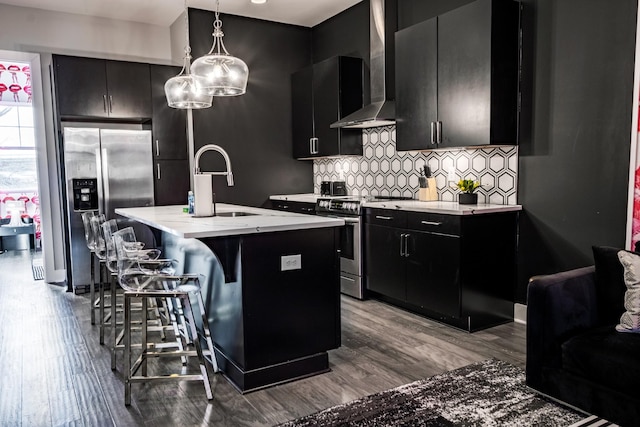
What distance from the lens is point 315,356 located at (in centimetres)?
291

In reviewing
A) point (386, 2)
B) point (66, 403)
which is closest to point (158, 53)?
point (386, 2)

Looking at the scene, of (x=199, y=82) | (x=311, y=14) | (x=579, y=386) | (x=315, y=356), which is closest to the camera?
(x=579, y=386)

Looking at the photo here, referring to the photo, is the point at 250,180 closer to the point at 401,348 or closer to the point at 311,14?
the point at 311,14

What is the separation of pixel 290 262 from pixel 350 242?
1908mm

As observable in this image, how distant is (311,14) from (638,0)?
3.54 metres

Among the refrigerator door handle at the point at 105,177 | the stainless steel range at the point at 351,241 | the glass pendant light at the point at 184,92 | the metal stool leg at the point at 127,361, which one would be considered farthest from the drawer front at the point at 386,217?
the refrigerator door handle at the point at 105,177

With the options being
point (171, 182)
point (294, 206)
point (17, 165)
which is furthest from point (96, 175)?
point (17, 165)

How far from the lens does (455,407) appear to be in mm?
2443

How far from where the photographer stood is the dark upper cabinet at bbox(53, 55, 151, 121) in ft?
16.3

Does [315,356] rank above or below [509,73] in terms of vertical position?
below

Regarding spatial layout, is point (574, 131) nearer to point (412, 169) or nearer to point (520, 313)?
point (520, 313)

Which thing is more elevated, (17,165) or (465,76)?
(465,76)

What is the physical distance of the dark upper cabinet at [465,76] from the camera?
11.8 feet

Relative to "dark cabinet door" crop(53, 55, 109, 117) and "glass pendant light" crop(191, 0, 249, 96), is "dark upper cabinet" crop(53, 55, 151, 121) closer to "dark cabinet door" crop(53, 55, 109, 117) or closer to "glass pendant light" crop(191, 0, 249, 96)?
"dark cabinet door" crop(53, 55, 109, 117)
